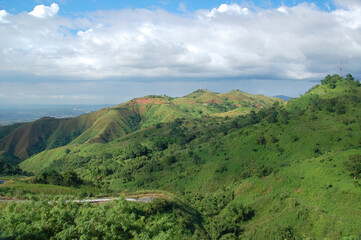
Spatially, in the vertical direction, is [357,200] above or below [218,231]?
above

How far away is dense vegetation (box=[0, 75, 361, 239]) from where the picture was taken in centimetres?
3634

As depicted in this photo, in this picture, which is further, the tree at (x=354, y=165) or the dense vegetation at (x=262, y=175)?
the tree at (x=354, y=165)

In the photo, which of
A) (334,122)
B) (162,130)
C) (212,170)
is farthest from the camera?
(162,130)

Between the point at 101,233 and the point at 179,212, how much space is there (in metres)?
19.6

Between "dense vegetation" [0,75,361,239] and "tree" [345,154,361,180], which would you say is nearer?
"dense vegetation" [0,75,361,239]

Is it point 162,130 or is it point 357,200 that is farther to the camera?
point 162,130

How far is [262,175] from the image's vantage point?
179 feet

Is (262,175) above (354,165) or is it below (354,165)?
below

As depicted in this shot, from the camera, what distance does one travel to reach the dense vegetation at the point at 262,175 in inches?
1431

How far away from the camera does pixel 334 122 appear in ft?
251

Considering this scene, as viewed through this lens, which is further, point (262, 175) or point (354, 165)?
point (262, 175)

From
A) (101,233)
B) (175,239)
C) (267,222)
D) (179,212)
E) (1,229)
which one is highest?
(1,229)

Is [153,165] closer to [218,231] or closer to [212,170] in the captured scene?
[212,170]

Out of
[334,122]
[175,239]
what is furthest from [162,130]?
[175,239]
